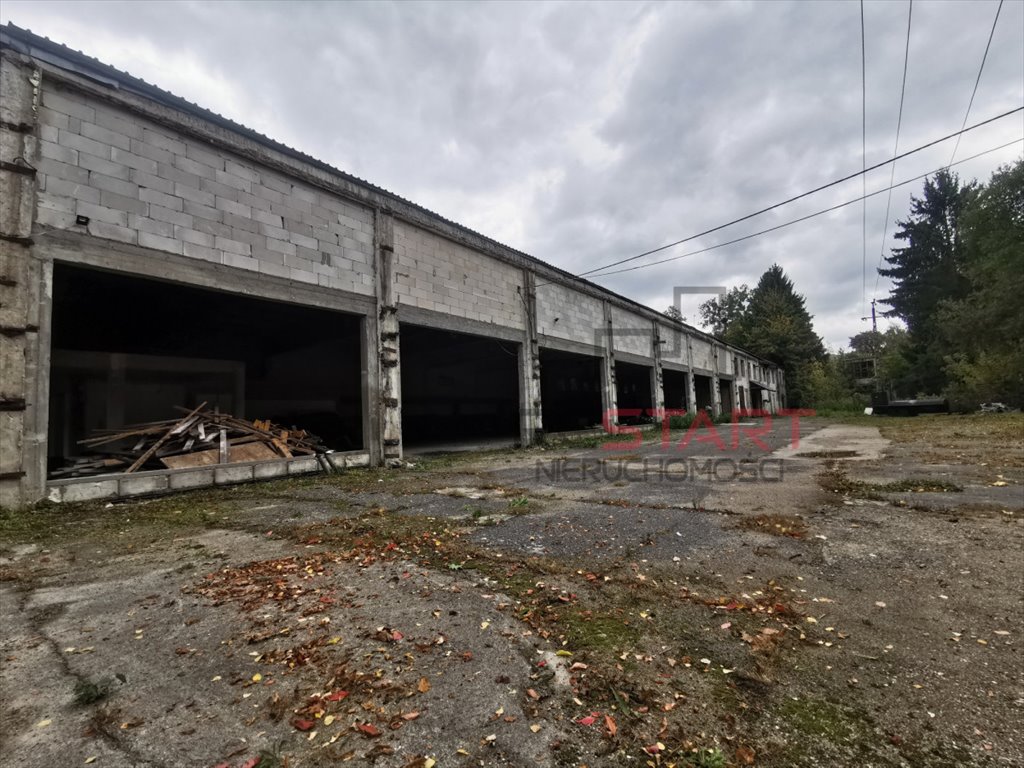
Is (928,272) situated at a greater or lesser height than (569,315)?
greater

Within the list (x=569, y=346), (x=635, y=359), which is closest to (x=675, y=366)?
(x=635, y=359)

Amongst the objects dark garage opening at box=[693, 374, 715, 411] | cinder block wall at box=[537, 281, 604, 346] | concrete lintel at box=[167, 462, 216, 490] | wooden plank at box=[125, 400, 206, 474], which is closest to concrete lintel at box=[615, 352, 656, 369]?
cinder block wall at box=[537, 281, 604, 346]

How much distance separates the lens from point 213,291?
23.9ft

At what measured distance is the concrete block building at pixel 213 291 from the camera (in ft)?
18.0

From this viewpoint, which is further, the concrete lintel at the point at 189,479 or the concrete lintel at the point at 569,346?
the concrete lintel at the point at 569,346

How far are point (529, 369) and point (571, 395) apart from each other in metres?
11.0

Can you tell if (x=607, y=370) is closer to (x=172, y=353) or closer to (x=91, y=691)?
(x=172, y=353)

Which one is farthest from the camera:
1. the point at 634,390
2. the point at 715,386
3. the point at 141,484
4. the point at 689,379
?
the point at 715,386

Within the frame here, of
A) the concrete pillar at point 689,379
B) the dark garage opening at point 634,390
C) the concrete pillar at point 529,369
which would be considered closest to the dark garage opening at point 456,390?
the concrete pillar at point 529,369

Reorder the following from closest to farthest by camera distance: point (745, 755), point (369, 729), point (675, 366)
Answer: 1. point (745, 755)
2. point (369, 729)
3. point (675, 366)

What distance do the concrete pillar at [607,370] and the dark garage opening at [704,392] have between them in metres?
12.9

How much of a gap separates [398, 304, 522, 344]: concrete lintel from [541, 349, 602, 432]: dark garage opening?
8.90 meters

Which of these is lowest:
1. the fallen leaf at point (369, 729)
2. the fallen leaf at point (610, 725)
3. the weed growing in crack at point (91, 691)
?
the fallen leaf at point (610, 725)

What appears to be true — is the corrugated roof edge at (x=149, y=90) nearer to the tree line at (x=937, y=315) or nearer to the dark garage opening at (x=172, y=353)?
the dark garage opening at (x=172, y=353)
